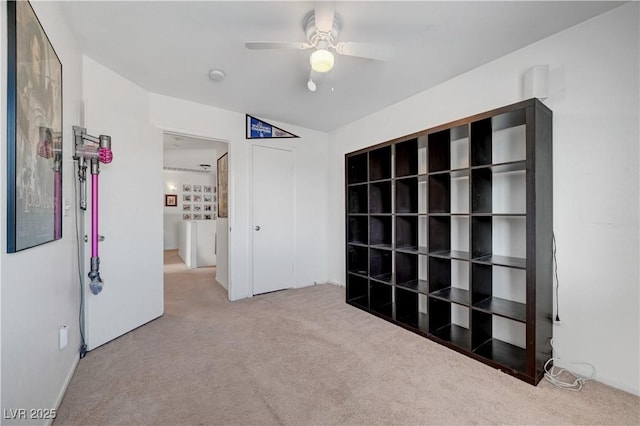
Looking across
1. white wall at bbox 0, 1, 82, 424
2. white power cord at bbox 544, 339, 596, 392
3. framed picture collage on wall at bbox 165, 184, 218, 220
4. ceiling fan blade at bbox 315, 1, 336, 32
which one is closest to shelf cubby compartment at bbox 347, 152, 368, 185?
ceiling fan blade at bbox 315, 1, 336, 32

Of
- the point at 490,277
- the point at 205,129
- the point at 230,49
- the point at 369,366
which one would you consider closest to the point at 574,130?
the point at 490,277

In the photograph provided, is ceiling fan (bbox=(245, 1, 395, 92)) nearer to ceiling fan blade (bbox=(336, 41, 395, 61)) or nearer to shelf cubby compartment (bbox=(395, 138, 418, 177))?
ceiling fan blade (bbox=(336, 41, 395, 61))

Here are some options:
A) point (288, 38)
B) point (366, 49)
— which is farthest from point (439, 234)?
point (288, 38)

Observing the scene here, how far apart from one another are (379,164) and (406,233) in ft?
2.68

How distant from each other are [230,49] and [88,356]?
2.58 meters

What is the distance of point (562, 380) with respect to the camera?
1.75m

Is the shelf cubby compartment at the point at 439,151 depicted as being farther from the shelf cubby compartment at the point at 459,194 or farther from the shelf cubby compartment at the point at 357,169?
the shelf cubby compartment at the point at 357,169

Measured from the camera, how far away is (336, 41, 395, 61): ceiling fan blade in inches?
67.2

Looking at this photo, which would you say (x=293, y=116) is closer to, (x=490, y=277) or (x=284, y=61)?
(x=284, y=61)

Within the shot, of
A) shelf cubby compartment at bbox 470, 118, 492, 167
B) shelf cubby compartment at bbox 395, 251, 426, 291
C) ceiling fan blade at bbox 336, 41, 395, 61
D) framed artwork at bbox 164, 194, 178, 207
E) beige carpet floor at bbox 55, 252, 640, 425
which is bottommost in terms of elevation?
beige carpet floor at bbox 55, 252, 640, 425

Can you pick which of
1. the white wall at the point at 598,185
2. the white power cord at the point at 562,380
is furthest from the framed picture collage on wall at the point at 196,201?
the white power cord at the point at 562,380

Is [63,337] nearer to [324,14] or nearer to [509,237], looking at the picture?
[324,14]

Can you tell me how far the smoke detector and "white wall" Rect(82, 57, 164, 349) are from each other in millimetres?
824

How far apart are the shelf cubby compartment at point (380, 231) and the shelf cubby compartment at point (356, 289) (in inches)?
19.4
